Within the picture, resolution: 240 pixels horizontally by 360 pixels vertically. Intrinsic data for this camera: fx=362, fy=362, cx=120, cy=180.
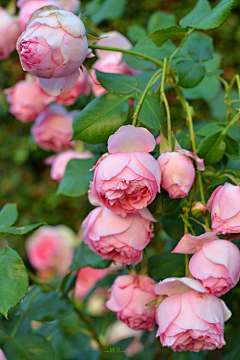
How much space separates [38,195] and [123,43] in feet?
4.97

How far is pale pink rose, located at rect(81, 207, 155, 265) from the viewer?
0.44 metres

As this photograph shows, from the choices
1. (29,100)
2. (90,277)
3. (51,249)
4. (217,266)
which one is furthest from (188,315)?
(51,249)

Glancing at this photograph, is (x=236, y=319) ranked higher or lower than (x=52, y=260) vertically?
higher

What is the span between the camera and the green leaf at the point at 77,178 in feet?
1.98

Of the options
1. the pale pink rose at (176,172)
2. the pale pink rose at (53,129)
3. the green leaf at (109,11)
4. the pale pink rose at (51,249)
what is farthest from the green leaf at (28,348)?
the pale pink rose at (51,249)

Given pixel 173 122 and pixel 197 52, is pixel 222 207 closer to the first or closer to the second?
pixel 197 52

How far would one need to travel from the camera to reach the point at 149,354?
2.66 ft

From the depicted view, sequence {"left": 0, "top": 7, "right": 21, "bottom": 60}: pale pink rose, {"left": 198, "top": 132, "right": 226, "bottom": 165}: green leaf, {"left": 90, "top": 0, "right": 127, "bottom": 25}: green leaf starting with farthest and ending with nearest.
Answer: {"left": 90, "top": 0, "right": 127, "bottom": 25}: green leaf
{"left": 0, "top": 7, "right": 21, "bottom": 60}: pale pink rose
{"left": 198, "top": 132, "right": 226, "bottom": 165}: green leaf

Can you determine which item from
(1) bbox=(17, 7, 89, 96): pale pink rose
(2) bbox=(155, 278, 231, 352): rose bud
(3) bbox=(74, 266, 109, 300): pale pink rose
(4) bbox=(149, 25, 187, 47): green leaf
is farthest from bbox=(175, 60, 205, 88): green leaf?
(3) bbox=(74, 266, 109, 300): pale pink rose

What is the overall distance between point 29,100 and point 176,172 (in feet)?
1.70

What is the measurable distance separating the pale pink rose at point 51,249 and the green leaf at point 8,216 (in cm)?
89

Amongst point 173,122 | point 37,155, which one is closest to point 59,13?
point 37,155

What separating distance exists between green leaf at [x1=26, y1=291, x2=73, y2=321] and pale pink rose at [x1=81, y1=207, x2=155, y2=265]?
8.5 inches

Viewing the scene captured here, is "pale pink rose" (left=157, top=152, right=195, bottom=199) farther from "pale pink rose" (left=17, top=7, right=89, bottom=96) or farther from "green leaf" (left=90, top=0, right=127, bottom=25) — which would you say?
"green leaf" (left=90, top=0, right=127, bottom=25)
